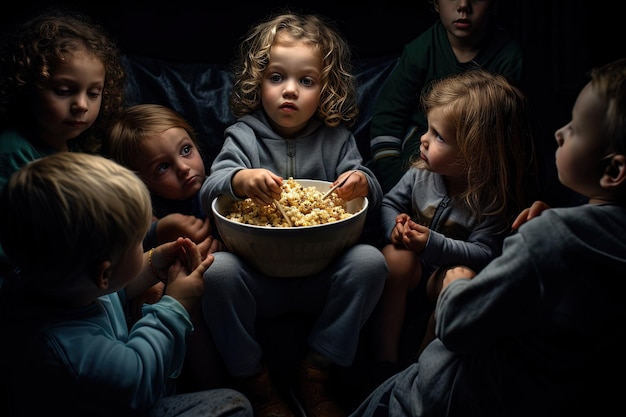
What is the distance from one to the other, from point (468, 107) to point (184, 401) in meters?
0.98

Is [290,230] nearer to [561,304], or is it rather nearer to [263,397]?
[263,397]

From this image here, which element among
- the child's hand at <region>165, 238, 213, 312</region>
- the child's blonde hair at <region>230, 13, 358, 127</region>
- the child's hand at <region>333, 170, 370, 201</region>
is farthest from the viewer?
the child's blonde hair at <region>230, 13, 358, 127</region>

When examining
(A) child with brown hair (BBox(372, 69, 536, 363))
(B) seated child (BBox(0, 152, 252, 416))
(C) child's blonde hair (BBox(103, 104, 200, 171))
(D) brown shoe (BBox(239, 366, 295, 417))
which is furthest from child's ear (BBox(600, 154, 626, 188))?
(C) child's blonde hair (BBox(103, 104, 200, 171))

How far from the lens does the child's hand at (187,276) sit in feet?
4.61

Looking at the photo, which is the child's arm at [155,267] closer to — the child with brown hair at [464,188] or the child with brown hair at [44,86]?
the child with brown hair at [44,86]

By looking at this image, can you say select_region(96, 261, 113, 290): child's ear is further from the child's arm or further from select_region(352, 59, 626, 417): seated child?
select_region(352, 59, 626, 417): seated child

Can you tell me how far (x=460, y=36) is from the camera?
76.4 inches

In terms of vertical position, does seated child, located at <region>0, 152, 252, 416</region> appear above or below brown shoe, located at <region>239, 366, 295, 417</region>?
above

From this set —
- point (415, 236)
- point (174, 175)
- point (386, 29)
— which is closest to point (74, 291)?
point (174, 175)

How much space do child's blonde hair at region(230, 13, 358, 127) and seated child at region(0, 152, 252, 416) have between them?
80 centimetres

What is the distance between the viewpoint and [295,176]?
1.93 m

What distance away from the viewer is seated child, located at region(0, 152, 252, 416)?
1095mm

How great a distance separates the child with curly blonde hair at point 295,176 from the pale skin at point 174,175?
0.25ft

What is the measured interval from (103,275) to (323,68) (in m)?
0.99
